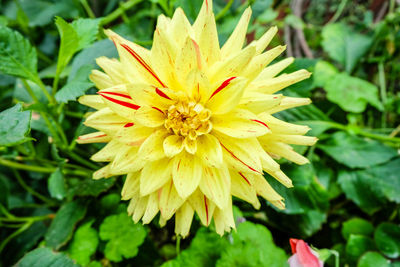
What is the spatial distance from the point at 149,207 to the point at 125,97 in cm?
17

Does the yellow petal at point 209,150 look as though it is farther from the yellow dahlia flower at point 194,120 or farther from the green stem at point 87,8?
the green stem at point 87,8

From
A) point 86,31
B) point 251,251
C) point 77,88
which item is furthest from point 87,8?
point 251,251

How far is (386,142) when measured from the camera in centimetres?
85

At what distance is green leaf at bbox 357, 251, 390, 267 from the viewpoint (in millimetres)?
624

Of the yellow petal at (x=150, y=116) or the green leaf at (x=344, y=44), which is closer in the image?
the yellow petal at (x=150, y=116)

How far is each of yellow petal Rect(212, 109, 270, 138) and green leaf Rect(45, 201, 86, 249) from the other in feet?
1.38

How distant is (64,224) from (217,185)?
43 cm

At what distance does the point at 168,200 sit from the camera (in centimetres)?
44

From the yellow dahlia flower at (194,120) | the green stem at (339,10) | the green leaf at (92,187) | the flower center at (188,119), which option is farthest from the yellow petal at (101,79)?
the green stem at (339,10)

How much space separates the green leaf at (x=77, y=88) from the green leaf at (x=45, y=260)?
0.92 feet

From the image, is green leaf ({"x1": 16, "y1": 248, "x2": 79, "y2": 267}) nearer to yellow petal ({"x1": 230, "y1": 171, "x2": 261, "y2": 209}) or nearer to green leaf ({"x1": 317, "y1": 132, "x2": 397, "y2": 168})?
yellow petal ({"x1": 230, "y1": 171, "x2": 261, "y2": 209})

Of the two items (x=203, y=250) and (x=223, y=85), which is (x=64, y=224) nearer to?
(x=203, y=250)

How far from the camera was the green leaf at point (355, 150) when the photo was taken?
31.1 inches

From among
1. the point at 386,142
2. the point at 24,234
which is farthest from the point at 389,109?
the point at 24,234
